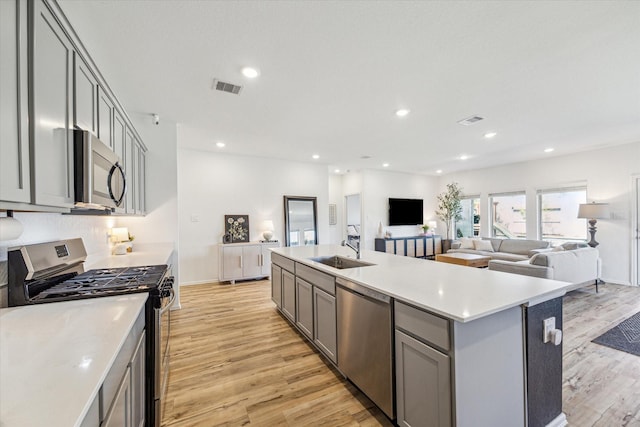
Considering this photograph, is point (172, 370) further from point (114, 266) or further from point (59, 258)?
point (59, 258)

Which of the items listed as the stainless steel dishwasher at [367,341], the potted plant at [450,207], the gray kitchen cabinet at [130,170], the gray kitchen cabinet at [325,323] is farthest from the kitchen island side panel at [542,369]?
the potted plant at [450,207]

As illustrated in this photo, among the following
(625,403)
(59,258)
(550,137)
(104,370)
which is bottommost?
(625,403)

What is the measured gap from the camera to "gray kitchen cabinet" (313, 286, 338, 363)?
2.24 m

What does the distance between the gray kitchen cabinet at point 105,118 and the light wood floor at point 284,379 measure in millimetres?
1996

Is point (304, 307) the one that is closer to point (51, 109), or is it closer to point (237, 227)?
point (51, 109)

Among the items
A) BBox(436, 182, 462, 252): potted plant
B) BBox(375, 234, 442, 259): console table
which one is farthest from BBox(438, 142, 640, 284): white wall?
BBox(375, 234, 442, 259): console table

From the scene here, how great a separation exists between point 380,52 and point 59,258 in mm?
2860

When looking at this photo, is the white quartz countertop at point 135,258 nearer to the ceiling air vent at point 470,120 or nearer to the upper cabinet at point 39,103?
the upper cabinet at point 39,103

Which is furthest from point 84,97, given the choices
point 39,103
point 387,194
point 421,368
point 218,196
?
point 387,194

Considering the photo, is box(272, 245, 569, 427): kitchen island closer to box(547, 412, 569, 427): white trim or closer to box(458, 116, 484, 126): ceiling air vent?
box(547, 412, 569, 427): white trim

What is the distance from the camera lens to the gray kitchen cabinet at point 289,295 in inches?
120

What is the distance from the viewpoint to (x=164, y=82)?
8.91 ft

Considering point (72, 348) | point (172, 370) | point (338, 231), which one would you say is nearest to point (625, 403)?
point (72, 348)

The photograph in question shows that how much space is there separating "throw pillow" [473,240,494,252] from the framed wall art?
5.62 m
